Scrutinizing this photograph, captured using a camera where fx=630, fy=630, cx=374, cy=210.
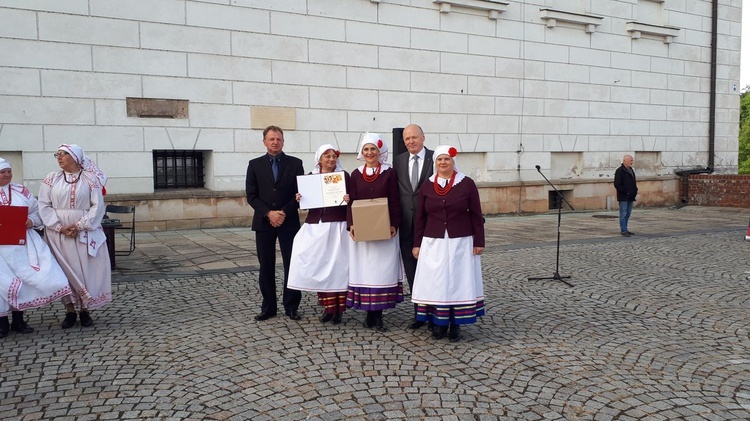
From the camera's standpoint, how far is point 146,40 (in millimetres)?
12273

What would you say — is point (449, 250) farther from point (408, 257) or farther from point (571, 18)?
point (571, 18)

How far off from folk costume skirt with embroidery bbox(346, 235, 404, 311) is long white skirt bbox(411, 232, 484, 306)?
1.26ft

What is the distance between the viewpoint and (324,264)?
5.94m

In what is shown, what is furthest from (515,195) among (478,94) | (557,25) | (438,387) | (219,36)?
(438,387)

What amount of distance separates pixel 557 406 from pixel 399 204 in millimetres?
2483

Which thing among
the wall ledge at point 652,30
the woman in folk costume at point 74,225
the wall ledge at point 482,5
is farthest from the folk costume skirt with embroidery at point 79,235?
the wall ledge at point 652,30

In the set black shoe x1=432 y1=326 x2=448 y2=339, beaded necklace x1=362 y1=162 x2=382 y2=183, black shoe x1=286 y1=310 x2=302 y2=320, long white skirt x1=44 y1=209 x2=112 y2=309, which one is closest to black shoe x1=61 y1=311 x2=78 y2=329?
long white skirt x1=44 y1=209 x2=112 y2=309

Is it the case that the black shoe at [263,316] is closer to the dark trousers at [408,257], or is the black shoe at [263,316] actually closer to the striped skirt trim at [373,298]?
the striped skirt trim at [373,298]

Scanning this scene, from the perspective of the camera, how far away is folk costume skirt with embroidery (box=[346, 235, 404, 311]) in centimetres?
572

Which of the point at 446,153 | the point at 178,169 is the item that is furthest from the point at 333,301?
the point at 178,169

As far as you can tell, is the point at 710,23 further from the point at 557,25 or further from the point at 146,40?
the point at 146,40

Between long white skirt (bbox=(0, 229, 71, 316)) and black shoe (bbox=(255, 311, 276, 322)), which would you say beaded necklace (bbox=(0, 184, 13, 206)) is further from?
black shoe (bbox=(255, 311, 276, 322))

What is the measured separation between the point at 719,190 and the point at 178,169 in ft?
54.2

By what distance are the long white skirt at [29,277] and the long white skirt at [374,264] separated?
2.63 meters
